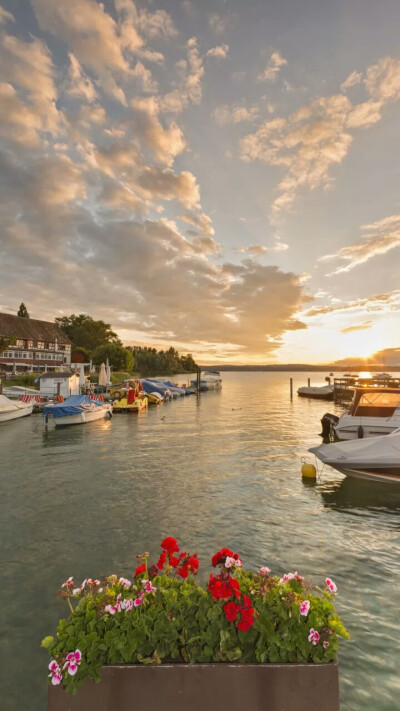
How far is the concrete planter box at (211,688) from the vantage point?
3160mm

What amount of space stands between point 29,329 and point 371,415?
3756 inches

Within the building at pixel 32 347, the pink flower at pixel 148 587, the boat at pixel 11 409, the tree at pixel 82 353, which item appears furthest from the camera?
the tree at pixel 82 353

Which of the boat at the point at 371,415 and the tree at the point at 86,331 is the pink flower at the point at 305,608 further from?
the tree at the point at 86,331

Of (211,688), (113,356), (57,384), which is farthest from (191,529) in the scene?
(113,356)

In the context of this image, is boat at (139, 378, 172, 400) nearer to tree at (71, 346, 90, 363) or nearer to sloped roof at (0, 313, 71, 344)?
sloped roof at (0, 313, 71, 344)

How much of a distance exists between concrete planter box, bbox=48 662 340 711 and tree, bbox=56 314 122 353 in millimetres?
133964

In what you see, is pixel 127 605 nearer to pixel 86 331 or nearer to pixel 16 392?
pixel 16 392

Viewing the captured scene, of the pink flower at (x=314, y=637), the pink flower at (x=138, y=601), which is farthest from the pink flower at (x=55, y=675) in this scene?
the pink flower at (x=314, y=637)

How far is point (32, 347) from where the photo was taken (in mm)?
94688

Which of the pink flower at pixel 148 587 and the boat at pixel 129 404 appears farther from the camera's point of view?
the boat at pixel 129 404

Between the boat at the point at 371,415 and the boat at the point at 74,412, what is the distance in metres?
23.0

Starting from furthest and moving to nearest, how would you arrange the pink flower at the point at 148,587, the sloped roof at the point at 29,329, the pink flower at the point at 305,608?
the sloped roof at the point at 29,329, the pink flower at the point at 148,587, the pink flower at the point at 305,608

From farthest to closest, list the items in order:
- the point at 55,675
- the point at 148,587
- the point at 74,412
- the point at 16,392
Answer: the point at 16,392, the point at 74,412, the point at 148,587, the point at 55,675

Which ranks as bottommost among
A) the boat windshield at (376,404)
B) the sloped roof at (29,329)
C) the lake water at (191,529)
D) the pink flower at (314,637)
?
the lake water at (191,529)
